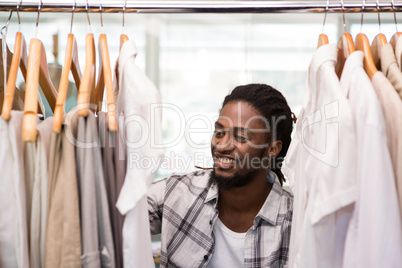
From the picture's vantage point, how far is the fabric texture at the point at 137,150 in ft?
2.69

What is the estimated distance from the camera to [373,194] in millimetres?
782

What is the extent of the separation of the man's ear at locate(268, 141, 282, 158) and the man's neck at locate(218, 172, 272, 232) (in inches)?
3.2

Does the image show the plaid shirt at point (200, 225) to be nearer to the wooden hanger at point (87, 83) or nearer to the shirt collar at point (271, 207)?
the shirt collar at point (271, 207)

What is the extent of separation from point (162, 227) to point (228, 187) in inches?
10.2

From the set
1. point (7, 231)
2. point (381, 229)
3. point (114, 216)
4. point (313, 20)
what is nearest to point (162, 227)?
point (114, 216)

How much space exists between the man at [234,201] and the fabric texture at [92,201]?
50cm

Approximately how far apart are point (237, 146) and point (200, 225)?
29cm

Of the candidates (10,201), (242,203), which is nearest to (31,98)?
(10,201)

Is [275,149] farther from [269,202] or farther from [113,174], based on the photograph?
Result: [113,174]

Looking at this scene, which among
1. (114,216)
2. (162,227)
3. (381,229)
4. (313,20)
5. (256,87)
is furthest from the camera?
(313,20)

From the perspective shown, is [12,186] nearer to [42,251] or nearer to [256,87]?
[42,251]

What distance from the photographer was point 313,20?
8.77ft

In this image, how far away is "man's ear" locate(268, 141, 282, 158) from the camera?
1.48 meters

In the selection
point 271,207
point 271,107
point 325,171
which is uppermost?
point 271,107
